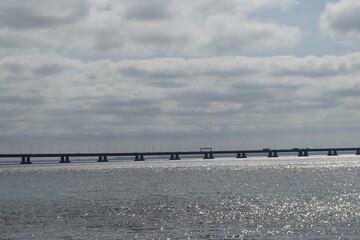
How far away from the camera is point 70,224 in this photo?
55.3 m

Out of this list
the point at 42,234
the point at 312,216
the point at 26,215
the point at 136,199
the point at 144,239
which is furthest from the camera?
the point at 136,199

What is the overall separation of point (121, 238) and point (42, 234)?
7.35 metres

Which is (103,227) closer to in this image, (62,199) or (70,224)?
(70,224)

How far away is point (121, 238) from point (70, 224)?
10614 mm

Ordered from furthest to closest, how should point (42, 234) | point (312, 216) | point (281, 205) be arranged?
point (281, 205) < point (312, 216) < point (42, 234)

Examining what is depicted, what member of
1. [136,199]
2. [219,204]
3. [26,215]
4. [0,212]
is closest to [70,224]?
[26,215]

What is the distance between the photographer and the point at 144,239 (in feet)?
149

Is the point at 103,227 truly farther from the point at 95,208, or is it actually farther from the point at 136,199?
the point at 136,199

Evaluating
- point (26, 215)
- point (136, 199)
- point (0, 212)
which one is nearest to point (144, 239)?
point (26, 215)

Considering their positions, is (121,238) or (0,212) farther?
(0,212)

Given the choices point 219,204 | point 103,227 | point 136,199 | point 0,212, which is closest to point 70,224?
point 103,227

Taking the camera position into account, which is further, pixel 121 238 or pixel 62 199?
pixel 62 199

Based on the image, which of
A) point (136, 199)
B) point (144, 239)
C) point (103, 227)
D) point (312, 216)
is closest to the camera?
point (144, 239)

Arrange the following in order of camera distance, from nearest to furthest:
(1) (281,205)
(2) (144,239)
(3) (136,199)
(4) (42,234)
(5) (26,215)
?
(2) (144,239), (4) (42,234), (5) (26,215), (1) (281,205), (3) (136,199)
